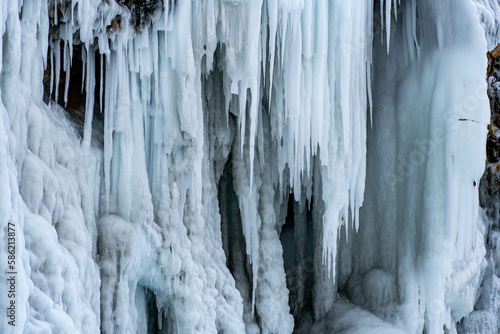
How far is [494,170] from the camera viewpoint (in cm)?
720

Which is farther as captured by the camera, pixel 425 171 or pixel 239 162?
pixel 425 171

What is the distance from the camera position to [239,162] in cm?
559

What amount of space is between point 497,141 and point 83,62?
5238 millimetres

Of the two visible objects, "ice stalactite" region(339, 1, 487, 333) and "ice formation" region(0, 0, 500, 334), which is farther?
"ice stalactite" region(339, 1, 487, 333)

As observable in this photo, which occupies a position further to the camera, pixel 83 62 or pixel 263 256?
pixel 263 256

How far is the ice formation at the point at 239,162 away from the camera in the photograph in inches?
Answer: 135

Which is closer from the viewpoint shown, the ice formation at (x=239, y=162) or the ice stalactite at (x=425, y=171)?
the ice formation at (x=239, y=162)

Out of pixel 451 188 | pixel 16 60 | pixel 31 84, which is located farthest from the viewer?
pixel 451 188

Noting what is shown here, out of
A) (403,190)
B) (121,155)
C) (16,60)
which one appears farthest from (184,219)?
(403,190)

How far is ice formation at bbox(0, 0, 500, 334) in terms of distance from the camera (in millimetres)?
3434

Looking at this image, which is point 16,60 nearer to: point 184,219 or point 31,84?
point 31,84

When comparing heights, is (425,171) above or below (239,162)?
below

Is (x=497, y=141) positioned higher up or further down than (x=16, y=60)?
further down

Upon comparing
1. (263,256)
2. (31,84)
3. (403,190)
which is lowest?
(263,256)
